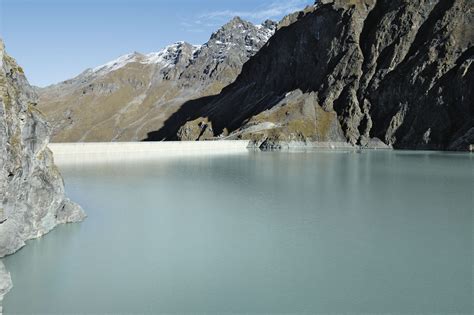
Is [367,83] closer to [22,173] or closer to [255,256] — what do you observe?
[255,256]

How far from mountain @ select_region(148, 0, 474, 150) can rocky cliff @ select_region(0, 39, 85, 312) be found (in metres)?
88.9

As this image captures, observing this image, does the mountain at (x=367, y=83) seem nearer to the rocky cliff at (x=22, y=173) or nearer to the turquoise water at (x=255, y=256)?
the turquoise water at (x=255, y=256)

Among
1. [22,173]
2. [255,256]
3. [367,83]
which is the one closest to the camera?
[255,256]

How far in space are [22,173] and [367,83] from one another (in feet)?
387

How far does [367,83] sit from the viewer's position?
125m

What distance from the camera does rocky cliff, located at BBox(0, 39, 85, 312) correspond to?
16250 mm

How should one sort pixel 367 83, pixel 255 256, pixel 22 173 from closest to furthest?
1. pixel 255 256
2. pixel 22 173
3. pixel 367 83


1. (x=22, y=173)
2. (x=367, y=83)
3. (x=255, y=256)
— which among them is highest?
(x=367, y=83)

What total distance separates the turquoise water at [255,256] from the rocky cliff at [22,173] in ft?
2.78

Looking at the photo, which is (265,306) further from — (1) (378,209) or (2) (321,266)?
(1) (378,209)

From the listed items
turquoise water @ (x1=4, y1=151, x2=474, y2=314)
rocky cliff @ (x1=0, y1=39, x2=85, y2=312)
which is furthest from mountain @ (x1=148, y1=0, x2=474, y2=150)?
rocky cliff @ (x1=0, y1=39, x2=85, y2=312)

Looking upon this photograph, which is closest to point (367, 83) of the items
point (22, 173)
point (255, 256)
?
point (255, 256)

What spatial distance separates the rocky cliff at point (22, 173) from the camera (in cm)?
1625

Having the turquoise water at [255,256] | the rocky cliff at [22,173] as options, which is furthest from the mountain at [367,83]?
the rocky cliff at [22,173]
